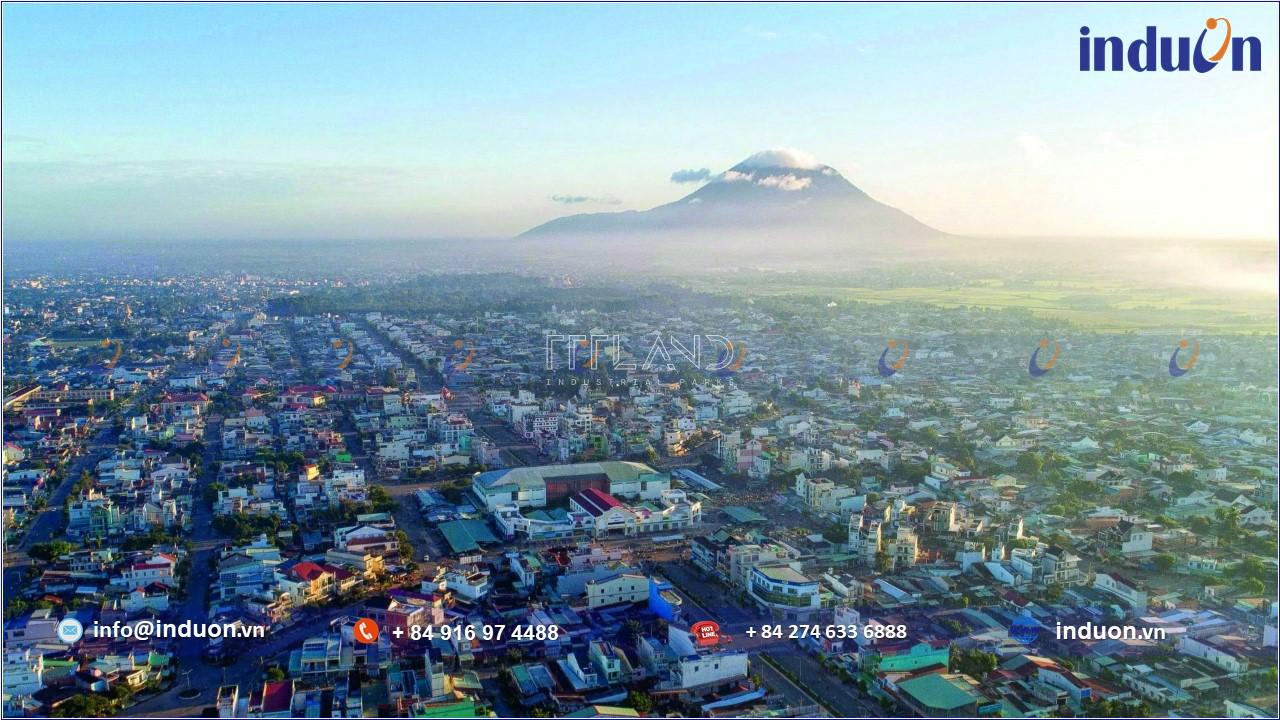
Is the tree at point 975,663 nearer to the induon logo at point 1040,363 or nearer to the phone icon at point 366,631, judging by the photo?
the phone icon at point 366,631

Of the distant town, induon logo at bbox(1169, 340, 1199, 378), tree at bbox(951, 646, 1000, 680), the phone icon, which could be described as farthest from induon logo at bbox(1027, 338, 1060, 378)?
the phone icon

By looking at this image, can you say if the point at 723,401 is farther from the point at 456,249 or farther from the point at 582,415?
the point at 456,249

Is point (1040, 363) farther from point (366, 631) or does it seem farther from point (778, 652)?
point (366, 631)

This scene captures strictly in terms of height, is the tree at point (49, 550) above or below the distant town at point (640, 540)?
above

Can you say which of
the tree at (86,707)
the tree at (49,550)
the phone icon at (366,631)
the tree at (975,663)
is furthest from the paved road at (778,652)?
the tree at (49,550)

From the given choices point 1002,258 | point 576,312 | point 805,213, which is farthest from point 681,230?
point 576,312

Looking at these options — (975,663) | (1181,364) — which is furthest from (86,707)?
(1181,364)
